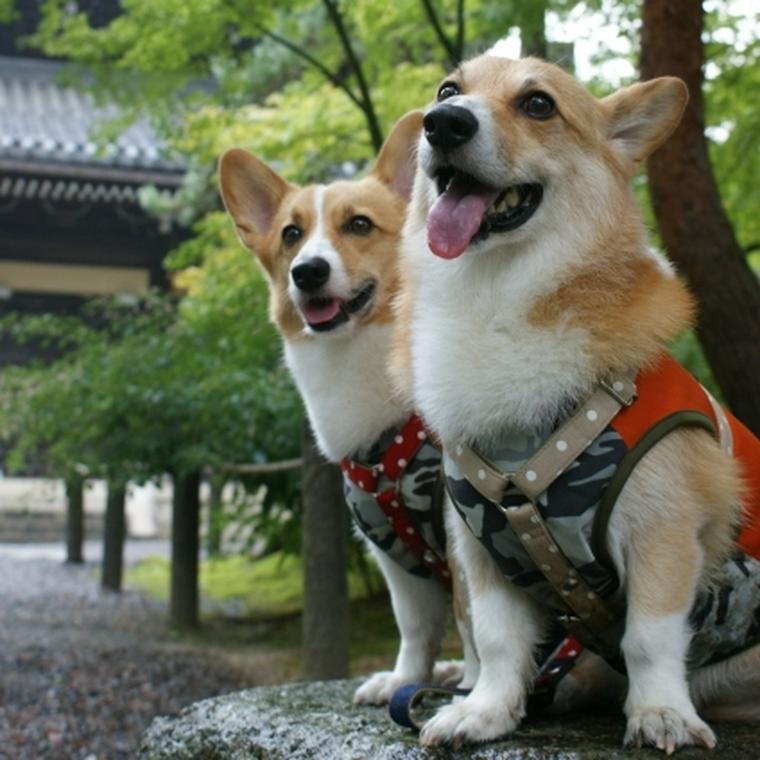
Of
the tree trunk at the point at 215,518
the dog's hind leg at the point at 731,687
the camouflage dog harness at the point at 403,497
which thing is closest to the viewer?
the dog's hind leg at the point at 731,687

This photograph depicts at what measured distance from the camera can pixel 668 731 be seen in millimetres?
2199

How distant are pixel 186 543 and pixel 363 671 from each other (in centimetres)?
235

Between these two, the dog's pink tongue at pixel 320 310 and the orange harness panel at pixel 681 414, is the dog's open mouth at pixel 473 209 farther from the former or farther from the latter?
the dog's pink tongue at pixel 320 310

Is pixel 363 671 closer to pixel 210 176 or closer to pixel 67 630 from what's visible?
pixel 67 630

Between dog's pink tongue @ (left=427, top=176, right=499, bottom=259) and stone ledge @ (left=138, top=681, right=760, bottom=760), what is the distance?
3.43 ft

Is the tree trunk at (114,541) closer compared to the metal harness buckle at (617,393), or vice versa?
the metal harness buckle at (617,393)

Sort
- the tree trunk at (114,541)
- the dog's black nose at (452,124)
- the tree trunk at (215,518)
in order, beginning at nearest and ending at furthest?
the dog's black nose at (452,124) → the tree trunk at (215,518) → the tree trunk at (114,541)

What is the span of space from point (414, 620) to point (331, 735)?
632 millimetres

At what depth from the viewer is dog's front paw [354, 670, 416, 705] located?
313cm

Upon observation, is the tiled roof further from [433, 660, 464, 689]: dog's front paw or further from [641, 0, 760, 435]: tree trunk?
[433, 660, 464, 689]: dog's front paw

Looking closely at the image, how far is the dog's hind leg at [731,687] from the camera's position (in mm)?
2545

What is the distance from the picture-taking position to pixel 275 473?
7.53 metres

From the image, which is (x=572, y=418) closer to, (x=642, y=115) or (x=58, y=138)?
(x=642, y=115)

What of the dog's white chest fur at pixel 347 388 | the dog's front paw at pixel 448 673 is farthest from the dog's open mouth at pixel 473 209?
the dog's front paw at pixel 448 673
